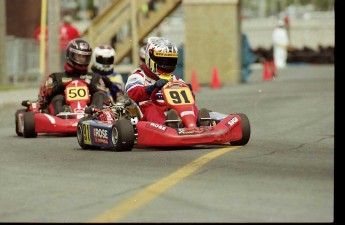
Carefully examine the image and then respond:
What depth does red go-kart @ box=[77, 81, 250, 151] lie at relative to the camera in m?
13.7

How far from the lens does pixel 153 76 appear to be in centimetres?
1506

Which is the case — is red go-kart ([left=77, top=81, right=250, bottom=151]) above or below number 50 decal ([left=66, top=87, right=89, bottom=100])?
above

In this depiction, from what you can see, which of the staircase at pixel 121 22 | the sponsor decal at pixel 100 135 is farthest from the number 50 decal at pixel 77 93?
the staircase at pixel 121 22

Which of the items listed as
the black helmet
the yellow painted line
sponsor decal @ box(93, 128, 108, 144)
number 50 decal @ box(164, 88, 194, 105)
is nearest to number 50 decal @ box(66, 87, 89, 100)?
the black helmet

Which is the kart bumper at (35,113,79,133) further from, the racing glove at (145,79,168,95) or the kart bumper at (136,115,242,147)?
the kart bumper at (136,115,242,147)

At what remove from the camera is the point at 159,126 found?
13883 mm

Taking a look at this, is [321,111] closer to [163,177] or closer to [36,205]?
[163,177]

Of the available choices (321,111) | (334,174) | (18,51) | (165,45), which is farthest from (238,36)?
(334,174)

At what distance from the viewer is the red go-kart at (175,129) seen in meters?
13.7

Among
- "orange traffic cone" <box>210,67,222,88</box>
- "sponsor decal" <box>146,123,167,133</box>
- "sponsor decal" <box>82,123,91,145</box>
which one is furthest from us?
"orange traffic cone" <box>210,67,222,88</box>

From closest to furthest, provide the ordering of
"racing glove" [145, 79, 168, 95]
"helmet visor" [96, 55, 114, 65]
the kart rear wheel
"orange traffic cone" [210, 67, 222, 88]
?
the kart rear wheel → "racing glove" [145, 79, 168, 95] → "helmet visor" [96, 55, 114, 65] → "orange traffic cone" [210, 67, 222, 88]

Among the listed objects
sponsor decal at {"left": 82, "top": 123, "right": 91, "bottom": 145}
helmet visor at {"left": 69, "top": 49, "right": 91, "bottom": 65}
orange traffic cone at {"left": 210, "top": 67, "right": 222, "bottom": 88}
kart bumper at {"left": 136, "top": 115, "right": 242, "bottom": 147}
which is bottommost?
orange traffic cone at {"left": 210, "top": 67, "right": 222, "bottom": 88}

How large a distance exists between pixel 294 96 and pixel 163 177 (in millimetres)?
17731

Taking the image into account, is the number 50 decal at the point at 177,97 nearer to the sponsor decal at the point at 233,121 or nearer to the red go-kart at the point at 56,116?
the sponsor decal at the point at 233,121
